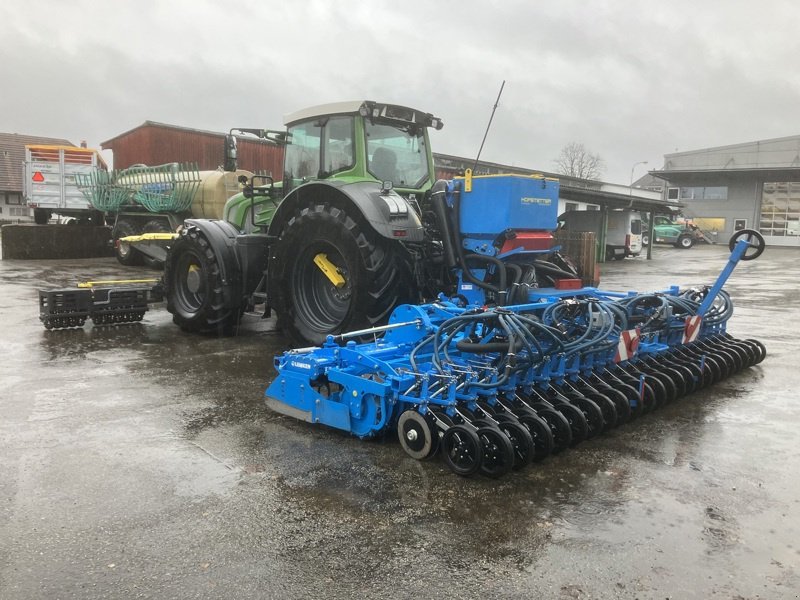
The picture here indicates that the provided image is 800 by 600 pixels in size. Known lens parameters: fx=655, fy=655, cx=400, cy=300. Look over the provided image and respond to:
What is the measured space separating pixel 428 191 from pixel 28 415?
161 inches

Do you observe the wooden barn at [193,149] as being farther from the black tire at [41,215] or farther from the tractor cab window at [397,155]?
the tractor cab window at [397,155]

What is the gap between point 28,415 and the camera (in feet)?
15.3

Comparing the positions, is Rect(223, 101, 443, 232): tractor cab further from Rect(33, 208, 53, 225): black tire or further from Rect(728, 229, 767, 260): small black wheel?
Rect(33, 208, 53, 225): black tire

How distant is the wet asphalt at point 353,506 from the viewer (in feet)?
8.71

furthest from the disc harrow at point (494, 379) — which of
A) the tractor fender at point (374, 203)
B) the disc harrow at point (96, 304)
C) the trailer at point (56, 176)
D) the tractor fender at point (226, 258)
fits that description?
the trailer at point (56, 176)

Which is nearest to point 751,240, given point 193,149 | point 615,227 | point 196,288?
point 196,288

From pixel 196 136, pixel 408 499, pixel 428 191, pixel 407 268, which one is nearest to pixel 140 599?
pixel 408 499

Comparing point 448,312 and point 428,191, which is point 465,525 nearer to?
point 448,312

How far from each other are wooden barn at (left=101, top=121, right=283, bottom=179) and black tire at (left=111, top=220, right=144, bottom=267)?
7.09 m

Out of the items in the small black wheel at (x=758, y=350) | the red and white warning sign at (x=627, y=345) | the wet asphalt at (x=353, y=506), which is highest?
the red and white warning sign at (x=627, y=345)

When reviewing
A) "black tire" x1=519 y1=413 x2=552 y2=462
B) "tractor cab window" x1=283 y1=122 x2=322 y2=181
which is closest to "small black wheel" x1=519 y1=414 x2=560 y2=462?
"black tire" x1=519 y1=413 x2=552 y2=462

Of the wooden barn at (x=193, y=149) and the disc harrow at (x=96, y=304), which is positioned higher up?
the wooden barn at (x=193, y=149)

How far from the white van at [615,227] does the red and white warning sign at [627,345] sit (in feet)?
68.1

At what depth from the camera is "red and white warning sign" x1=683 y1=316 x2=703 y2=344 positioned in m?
5.42
